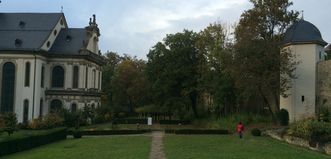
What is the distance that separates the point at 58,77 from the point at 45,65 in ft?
8.00

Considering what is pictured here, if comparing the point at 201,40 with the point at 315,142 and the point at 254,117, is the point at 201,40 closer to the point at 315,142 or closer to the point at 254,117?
the point at 254,117

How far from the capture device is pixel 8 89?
5944cm

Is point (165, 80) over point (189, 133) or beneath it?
over

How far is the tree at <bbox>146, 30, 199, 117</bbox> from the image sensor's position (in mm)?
62312

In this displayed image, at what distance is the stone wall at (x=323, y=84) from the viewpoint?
41594 millimetres

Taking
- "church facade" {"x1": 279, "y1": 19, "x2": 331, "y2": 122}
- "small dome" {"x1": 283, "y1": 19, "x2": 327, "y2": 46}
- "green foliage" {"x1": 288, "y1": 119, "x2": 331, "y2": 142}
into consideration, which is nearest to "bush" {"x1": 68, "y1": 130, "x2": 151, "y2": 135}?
"church facade" {"x1": 279, "y1": 19, "x2": 331, "y2": 122}

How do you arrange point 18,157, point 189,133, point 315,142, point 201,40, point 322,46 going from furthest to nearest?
point 201,40 → point 322,46 → point 189,133 → point 315,142 → point 18,157

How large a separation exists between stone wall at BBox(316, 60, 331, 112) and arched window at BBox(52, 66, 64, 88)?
1373 inches

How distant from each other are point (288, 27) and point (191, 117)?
23.3 m

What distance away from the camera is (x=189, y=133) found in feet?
137

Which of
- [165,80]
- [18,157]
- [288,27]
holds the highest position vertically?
[288,27]

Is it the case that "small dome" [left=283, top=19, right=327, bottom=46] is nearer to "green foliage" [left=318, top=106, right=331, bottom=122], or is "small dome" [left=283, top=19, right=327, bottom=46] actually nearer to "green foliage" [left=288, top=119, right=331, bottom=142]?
"green foliage" [left=318, top=106, right=331, bottom=122]

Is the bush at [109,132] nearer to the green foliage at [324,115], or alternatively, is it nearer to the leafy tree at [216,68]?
the leafy tree at [216,68]

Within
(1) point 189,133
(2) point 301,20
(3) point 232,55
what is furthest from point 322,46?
(1) point 189,133
